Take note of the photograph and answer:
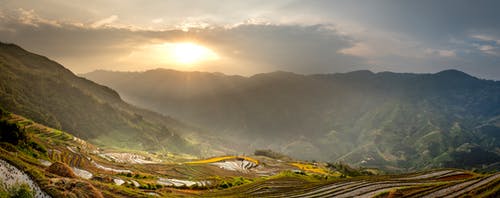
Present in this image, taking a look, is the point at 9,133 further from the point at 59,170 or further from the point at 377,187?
the point at 377,187

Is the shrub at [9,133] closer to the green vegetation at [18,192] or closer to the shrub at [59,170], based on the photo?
the shrub at [59,170]

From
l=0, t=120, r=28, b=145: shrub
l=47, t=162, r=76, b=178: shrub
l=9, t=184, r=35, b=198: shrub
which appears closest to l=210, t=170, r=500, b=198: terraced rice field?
l=47, t=162, r=76, b=178: shrub

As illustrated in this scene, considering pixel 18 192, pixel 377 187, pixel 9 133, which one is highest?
pixel 9 133

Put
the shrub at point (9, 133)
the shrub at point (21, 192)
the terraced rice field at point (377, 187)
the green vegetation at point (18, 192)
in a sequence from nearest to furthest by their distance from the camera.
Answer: the green vegetation at point (18, 192), the shrub at point (21, 192), the terraced rice field at point (377, 187), the shrub at point (9, 133)

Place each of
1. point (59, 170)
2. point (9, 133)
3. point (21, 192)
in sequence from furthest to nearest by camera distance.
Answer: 1. point (9, 133)
2. point (59, 170)
3. point (21, 192)

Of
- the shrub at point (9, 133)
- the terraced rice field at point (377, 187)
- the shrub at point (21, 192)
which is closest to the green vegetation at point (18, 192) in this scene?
the shrub at point (21, 192)

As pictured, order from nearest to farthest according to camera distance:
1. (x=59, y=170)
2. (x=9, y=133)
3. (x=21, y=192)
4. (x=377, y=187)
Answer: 1. (x=21, y=192)
2. (x=59, y=170)
3. (x=377, y=187)
4. (x=9, y=133)

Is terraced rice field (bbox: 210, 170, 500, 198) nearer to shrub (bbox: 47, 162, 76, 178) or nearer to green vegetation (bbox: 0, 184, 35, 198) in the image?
shrub (bbox: 47, 162, 76, 178)

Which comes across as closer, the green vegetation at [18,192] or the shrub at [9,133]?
the green vegetation at [18,192]

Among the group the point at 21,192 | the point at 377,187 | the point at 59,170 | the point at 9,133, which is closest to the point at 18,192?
the point at 21,192

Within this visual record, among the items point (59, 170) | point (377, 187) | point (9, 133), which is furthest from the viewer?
point (9, 133)

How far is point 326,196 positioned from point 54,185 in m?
33.8

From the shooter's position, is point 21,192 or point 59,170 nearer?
point 21,192

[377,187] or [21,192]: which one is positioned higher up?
[21,192]
